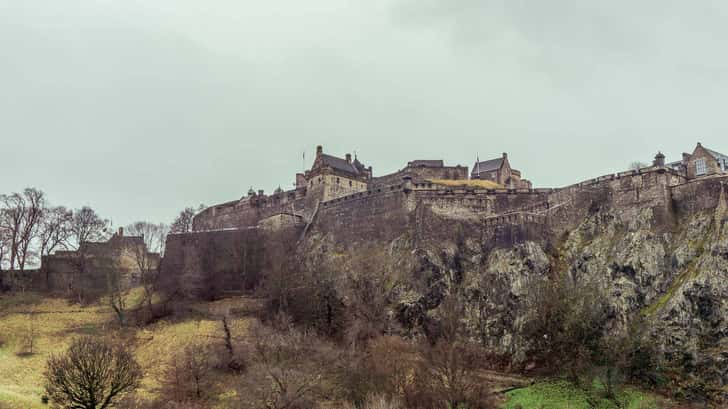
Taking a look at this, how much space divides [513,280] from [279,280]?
17752mm

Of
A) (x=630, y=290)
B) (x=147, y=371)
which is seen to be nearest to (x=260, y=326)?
(x=147, y=371)

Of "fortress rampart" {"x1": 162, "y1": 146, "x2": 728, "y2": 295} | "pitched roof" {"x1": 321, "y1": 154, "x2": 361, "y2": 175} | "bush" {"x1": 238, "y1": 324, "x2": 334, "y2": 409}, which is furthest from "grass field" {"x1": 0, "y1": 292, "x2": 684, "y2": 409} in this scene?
"pitched roof" {"x1": 321, "y1": 154, "x2": 361, "y2": 175}

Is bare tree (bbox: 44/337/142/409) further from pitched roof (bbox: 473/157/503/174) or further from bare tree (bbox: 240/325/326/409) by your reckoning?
pitched roof (bbox: 473/157/503/174)

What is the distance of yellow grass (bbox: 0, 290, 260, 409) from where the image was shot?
1673 inches

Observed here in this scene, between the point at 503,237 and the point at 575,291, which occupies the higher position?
the point at 503,237

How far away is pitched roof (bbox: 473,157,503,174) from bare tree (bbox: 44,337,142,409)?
44.7 metres

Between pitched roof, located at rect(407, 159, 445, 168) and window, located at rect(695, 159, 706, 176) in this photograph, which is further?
pitched roof, located at rect(407, 159, 445, 168)

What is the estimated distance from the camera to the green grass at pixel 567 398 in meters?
39.5

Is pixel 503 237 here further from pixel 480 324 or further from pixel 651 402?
pixel 651 402

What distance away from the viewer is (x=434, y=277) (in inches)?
2055

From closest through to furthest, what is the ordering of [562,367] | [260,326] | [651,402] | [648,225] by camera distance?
[651,402] < [562,367] < [648,225] < [260,326]

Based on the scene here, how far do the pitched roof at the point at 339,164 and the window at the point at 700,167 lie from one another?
32692mm

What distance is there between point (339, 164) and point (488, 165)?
15853 millimetres

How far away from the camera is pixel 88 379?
36.2 m
